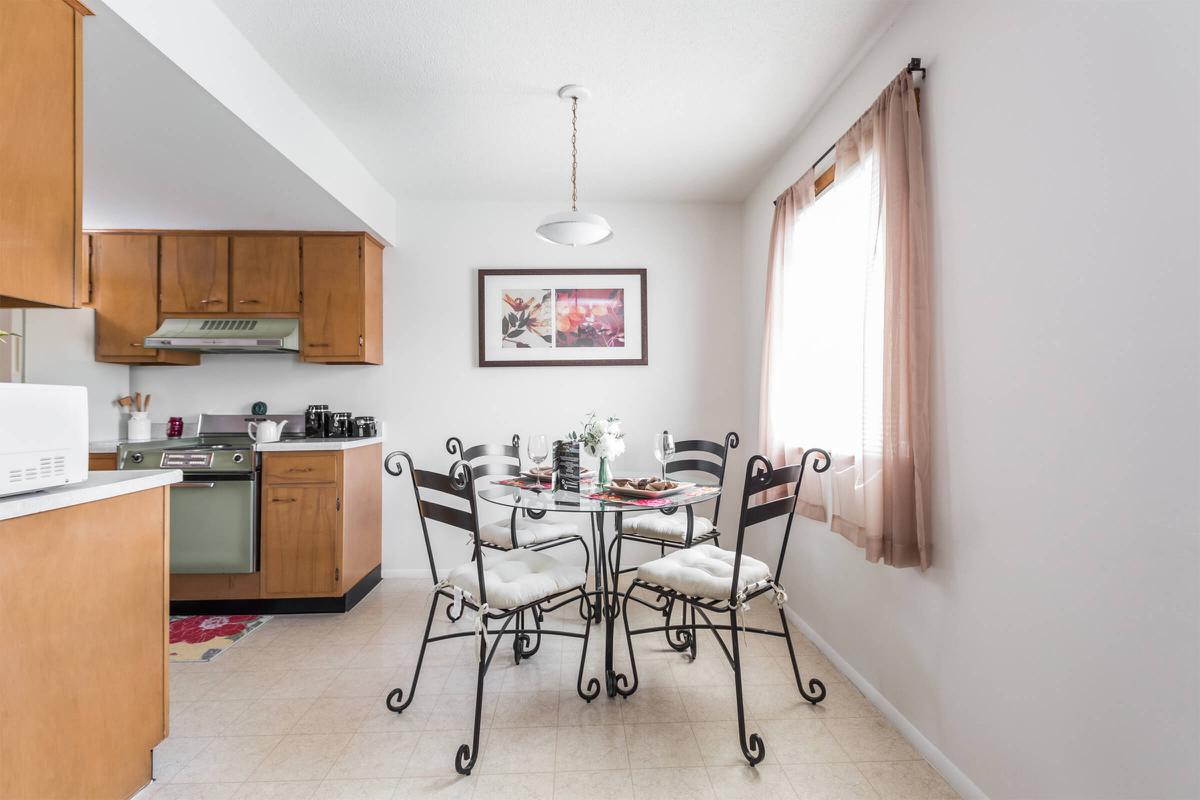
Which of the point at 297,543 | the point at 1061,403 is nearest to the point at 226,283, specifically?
the point at 297,543

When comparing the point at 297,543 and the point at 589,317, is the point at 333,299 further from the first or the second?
the point at 589,317

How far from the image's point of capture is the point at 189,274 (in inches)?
143

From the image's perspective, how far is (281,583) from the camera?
3305 millimetres

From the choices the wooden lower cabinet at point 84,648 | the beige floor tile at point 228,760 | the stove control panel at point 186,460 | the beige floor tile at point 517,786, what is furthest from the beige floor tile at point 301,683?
the stove control panel at point 186,460

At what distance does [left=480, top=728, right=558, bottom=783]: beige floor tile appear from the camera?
1900 millimetres

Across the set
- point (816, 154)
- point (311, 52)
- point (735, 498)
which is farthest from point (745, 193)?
point (311, 52)

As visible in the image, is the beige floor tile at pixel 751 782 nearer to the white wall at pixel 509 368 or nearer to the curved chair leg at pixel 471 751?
the curved chair leg at pixel 471 751

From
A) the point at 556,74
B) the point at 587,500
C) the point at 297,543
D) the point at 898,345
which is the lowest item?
the point at 297,543

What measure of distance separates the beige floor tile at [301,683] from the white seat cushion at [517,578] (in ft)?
2.86

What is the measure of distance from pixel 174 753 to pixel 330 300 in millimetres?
2539

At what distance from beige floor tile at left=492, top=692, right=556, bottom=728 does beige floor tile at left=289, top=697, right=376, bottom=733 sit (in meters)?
0.50

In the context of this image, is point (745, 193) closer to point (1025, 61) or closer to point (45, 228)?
point (1025, 61)

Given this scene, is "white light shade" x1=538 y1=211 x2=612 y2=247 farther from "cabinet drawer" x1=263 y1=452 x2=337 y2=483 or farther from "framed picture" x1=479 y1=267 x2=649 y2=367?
"cabinet drawer" x1=263 y1=452 x2=337 y2=483

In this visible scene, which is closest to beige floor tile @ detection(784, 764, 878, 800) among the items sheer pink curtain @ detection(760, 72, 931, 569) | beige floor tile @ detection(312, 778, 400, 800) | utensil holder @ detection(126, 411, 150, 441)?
sheer pink curtain @ detection(760, 72, 931, 569)
